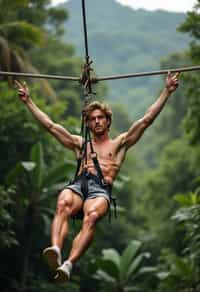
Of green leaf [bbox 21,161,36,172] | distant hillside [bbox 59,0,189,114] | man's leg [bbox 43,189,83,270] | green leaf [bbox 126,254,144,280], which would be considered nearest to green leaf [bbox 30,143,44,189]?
green leaf [bbox 21,161,36,172]

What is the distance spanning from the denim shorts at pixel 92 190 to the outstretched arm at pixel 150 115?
2.15 feet

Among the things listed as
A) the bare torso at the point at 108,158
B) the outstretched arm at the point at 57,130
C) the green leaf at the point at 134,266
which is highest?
the outstretched arm at the point at 57,130

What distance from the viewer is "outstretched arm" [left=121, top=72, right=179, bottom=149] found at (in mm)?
6676

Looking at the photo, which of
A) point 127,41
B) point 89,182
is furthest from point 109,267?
point 127,41

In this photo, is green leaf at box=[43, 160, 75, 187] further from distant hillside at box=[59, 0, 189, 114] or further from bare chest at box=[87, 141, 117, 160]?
distant hillside at box=[59, 0, 189, 114]

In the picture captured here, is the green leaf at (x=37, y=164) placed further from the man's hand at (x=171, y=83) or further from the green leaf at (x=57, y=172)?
the man's hand at (x=171, y=83)

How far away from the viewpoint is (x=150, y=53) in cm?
11850

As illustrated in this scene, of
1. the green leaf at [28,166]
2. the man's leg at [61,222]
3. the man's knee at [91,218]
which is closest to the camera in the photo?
the man's leg at [61,222]

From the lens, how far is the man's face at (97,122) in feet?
21.4

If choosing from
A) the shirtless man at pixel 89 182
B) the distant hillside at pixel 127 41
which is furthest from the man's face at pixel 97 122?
the distant hillside at pixel 127 41

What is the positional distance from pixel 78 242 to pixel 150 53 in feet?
374

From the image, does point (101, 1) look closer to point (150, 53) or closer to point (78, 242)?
point (150, 53)

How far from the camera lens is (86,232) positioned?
5754 millimetres

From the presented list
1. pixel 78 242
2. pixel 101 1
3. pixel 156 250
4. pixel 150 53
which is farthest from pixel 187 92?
pixel 101 1
